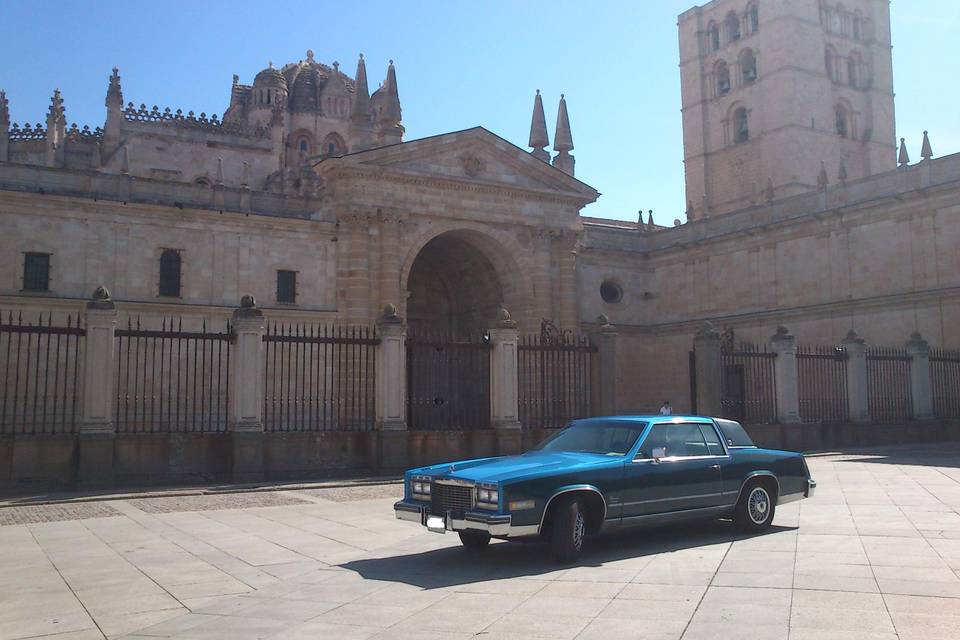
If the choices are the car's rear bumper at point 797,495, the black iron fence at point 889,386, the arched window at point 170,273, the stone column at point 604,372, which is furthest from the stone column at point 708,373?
the arched window at point 170,273

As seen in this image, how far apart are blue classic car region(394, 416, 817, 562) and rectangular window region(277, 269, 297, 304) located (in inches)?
843

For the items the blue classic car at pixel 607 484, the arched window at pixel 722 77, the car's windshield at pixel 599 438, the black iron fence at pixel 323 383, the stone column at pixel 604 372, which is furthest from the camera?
the arched window at pixel 722 77

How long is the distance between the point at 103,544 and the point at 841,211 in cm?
2911

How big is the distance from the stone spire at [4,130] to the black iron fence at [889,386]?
3493cm

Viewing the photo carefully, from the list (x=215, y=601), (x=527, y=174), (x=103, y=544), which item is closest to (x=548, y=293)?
(x=527, y=174)

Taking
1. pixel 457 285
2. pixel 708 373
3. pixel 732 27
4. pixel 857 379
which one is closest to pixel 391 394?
pixel 708 373

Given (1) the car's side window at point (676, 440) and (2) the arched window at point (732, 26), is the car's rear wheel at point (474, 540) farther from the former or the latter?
(2) the arched window at point (732, 26)

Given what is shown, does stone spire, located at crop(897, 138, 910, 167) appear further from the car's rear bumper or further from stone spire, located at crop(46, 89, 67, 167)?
stone spire, located at crop(46, 89, 67, 167)

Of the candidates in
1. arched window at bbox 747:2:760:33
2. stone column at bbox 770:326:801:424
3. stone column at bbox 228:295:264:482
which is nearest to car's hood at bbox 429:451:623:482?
stone column at bbox 228:295:264:482

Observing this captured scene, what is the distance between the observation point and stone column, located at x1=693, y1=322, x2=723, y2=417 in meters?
22.3

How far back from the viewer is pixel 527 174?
107 ft

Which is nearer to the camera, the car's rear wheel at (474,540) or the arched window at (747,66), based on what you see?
the car's rear wheel at (474,540)

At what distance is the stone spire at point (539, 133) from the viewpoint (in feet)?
112

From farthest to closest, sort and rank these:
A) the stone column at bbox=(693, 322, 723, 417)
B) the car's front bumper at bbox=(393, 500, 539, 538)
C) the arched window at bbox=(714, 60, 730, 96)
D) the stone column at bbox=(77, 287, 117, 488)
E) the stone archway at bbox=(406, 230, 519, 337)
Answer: the arched window at bbox=(714, 60, 730, 96)
the stone archway at bbox=(406, 230, 519, 337)
the stone column at bbox=(693, 322, 723, 417)
the stone column at bbox=(77, 287, 117, 488)
the car's front bumper at bbox=(393, 500, 539, 538)
